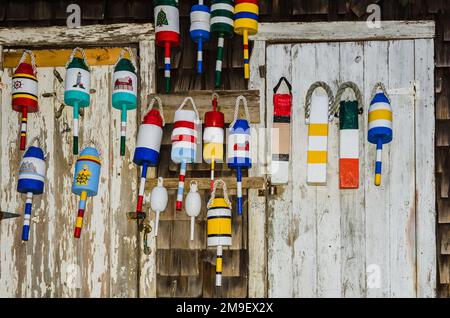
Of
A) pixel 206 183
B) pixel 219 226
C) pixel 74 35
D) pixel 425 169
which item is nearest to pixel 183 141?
pixel 206 183

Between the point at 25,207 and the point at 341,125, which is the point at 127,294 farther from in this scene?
the point at 341,125

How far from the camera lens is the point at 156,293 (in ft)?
23.2

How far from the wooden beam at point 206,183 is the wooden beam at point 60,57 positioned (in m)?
0.99

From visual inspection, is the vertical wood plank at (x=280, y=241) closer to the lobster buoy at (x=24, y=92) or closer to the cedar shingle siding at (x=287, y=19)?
the cedar shingle siding at (x=287, y=19)

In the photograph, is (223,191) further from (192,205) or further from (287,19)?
(287,19)

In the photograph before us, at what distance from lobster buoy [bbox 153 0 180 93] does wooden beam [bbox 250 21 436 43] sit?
584 millimetres

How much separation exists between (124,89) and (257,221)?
4.49ft

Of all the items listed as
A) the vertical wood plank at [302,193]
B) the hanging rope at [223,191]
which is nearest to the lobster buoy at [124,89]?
the hanging rope at [223,191]

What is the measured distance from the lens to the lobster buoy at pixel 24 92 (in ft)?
23.2

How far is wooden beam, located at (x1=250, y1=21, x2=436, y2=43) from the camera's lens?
7.07 m

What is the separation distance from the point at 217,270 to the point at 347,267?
Answer: 946 mm

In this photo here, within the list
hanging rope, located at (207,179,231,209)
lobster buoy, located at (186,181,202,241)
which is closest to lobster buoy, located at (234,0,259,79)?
hanging rope, located at (207,179,231,209)

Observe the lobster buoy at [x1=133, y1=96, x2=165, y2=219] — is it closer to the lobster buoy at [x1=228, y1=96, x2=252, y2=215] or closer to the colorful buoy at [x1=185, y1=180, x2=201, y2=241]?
the colorful buoy at [x1=185, y1=180, x2=201, y2=241]
